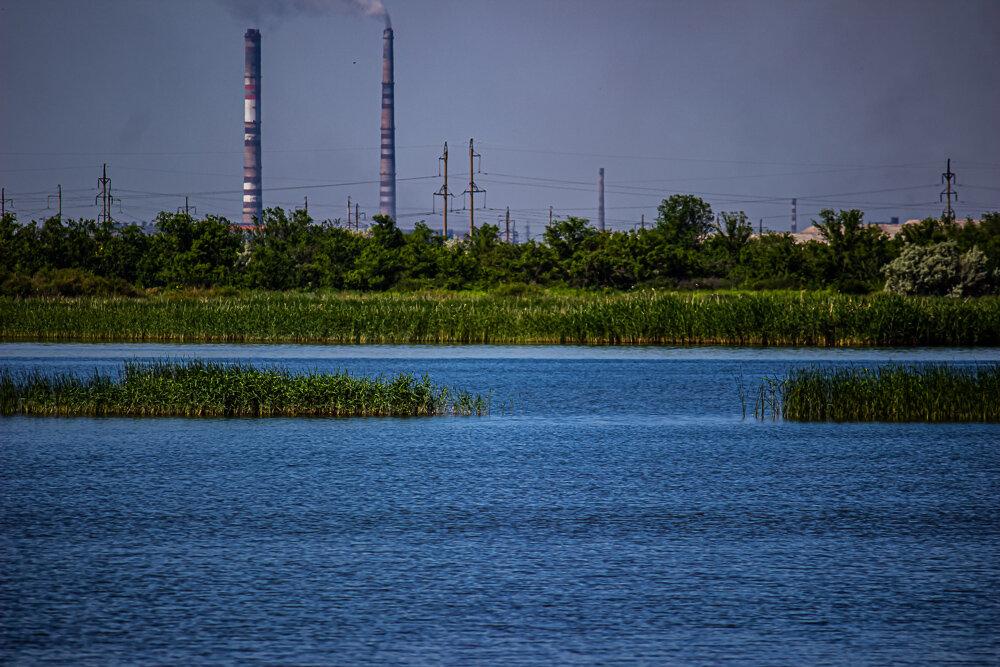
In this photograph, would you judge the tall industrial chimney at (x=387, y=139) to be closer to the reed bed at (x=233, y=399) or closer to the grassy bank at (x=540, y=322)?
the grassy bank at (x=540, y=322)

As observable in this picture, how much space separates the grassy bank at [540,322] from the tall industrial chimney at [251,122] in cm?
10857

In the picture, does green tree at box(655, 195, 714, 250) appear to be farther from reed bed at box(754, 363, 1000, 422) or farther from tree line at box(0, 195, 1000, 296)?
reed bed at box(754, 363, 1000, 422)

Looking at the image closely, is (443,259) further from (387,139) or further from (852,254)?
(387,139)

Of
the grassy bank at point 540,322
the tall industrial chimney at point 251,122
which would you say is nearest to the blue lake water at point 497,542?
the grassy bank at point 540,322

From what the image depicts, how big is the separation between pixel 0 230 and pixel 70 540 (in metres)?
75.5

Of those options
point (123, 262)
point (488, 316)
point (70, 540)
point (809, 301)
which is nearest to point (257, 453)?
point (70, 540)

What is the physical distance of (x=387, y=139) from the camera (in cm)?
16088

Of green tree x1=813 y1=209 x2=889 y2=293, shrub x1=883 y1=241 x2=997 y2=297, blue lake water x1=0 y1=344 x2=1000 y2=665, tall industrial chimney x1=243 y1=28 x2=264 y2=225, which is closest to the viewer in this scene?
blue lake water x1=0 y1=344 x2=1000 y2=665

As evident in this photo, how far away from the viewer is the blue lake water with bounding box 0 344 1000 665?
328 inches

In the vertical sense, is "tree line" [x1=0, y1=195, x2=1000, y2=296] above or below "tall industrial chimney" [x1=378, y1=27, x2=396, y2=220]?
below

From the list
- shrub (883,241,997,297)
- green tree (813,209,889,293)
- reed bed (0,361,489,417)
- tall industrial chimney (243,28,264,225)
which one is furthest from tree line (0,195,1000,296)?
tall industrial chimney (243,28,264,225)

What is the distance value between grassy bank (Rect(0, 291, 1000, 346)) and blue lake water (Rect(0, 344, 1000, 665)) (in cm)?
1947

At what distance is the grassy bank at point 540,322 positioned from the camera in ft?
133

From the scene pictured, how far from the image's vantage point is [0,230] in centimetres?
7981
